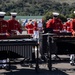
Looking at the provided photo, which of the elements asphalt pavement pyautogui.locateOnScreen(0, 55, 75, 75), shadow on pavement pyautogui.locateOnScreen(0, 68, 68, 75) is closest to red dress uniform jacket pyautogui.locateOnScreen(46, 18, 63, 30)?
asphalt pavement pyautogui.locateOnScreen(0, 55, 75, 75)

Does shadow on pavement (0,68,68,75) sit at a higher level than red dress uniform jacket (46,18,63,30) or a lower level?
lower

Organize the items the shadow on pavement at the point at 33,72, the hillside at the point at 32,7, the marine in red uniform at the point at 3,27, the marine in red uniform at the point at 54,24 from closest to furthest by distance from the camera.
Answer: the shadow on pavement at the point at 33,72 → the marine in red uniform at the point at 3,27 → the marine in red uniform at the point at 54,24 → the hillside at the point at 32,7

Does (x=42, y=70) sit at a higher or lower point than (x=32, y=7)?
lower

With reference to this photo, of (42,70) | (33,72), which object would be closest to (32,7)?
(42,70)

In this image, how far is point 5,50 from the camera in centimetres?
1100

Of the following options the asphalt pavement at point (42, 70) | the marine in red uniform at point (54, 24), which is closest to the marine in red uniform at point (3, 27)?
the asphalt pavement at point (42, 70)

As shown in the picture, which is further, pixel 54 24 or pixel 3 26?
pixel 54 24

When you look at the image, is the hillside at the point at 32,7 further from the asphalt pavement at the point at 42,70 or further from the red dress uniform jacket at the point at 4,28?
the red dress uniform jacket at the point at 4,28

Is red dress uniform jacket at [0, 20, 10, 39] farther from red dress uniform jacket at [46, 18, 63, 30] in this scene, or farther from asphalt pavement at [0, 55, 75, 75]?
red dress uniform jacket at [46, 18, 63, 30]

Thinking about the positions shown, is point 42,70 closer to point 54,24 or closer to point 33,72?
point 33,72

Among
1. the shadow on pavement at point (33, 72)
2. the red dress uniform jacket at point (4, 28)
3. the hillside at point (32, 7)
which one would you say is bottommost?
the shadow on pavement at point (33, 72)

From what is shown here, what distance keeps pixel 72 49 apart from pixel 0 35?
2665 millimetres

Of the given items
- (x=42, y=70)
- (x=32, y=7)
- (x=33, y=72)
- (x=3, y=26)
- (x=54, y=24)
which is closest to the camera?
(x=33, y=72)

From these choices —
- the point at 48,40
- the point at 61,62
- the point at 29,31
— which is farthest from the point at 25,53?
the point at 29,31
